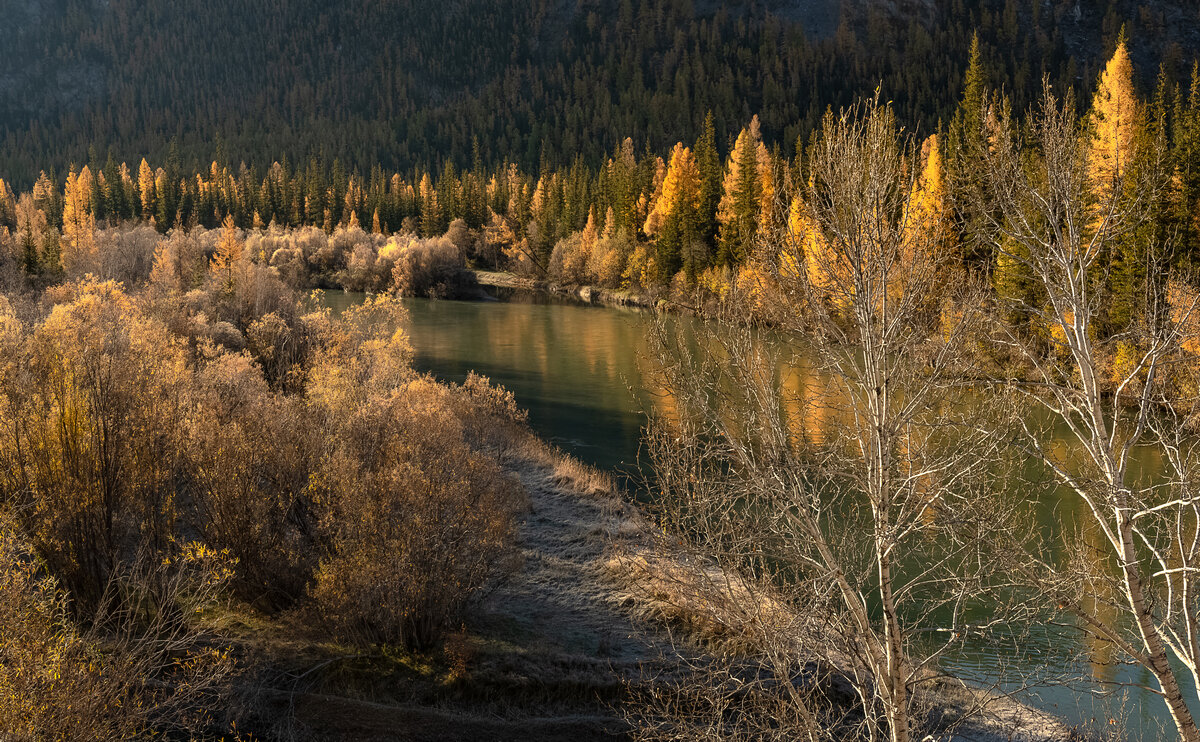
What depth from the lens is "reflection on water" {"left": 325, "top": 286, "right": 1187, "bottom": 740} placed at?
546 inches

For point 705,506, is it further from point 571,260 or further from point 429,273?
Answer: point 429,273

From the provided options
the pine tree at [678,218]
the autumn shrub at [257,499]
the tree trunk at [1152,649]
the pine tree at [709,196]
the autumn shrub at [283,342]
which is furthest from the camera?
the pine tree at [678,218]

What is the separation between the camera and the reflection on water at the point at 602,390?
13870mm

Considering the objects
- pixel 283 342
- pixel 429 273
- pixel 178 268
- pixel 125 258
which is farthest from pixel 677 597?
pixel 429 273

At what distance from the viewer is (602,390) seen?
127 feet

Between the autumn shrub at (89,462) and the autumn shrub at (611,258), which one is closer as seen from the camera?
the autumn shrub at (89,462)

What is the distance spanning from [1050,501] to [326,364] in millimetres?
22453

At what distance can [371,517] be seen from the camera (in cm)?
1434

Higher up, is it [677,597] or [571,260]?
[571,260]

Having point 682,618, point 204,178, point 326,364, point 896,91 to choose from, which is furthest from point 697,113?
point 682,618

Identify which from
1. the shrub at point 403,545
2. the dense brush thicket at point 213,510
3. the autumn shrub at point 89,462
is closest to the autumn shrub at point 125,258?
the dense brush thicket at point 213,510

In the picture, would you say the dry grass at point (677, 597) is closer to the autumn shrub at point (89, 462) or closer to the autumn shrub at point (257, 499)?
the autumn shrub at point (257, 499)

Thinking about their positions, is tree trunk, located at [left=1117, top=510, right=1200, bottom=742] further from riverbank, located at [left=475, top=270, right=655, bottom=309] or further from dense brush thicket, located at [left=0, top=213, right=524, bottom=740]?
riverbank, located at [left=475, top=270, right=655, bottom=309]

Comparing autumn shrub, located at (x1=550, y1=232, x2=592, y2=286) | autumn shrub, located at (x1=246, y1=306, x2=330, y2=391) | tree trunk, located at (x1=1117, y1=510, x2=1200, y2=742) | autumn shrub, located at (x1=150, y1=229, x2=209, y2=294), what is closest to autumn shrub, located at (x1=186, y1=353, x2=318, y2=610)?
tree trunk, located at (x1=1117, y1=510, x2=1200, y2=742)
